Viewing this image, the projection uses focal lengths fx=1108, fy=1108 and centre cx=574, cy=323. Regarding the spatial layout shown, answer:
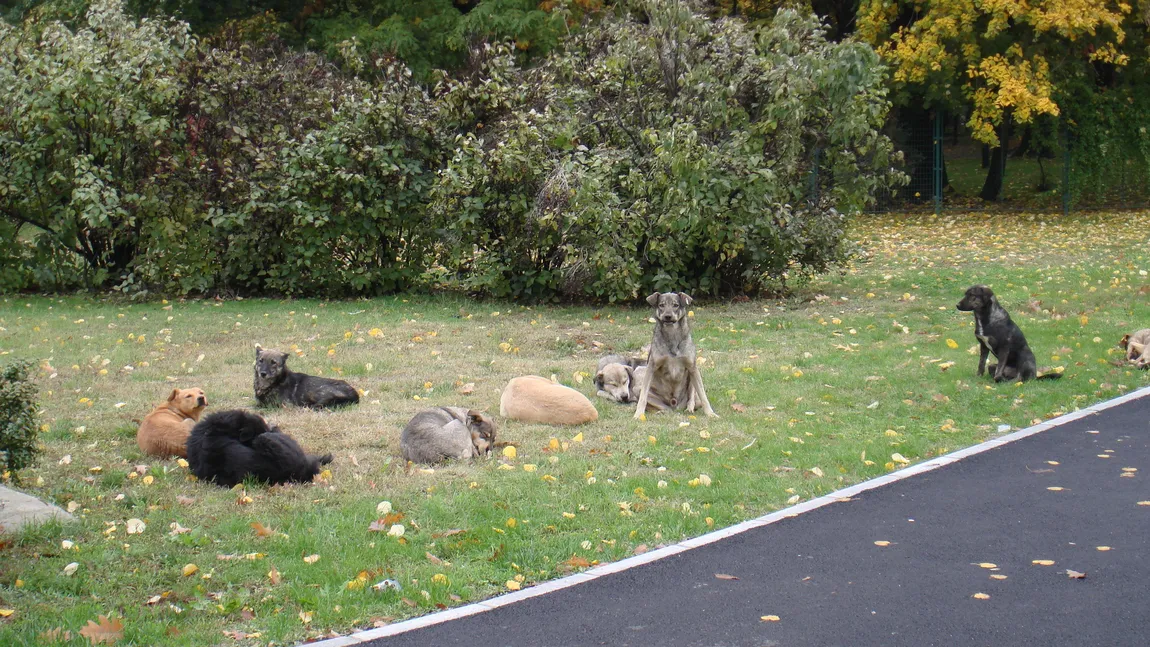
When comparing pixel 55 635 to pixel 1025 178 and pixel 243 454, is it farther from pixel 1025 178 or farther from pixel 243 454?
pixel 1025 178

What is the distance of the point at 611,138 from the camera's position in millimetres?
15820

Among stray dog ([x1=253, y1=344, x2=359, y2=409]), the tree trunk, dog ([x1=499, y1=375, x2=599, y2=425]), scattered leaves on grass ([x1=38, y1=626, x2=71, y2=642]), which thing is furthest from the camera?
the tree trunk

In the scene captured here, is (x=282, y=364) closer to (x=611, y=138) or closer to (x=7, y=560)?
(x=7, y=560)

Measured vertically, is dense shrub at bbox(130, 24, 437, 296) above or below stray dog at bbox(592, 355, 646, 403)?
above

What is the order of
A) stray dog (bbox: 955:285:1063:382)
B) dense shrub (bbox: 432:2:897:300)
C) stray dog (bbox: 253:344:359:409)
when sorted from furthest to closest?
dense shrub (bbox: 432:2:897:300) < stray dog (bbox: 955:285:1063:382) < stray dog (bbox: 253:344:359:409)

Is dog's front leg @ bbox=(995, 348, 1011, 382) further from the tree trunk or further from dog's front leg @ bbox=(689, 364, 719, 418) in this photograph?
the tree trunk

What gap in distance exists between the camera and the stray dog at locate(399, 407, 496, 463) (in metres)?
7.88

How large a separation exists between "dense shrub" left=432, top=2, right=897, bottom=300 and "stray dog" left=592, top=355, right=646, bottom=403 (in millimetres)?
4426

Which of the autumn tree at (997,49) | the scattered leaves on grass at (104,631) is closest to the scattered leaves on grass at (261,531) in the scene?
the scattered leaves on grass at (104,631)

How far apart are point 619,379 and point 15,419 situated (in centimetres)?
516

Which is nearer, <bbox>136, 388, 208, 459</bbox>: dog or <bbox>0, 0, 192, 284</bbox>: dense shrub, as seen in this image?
<bbox>136, 388, 208, 459</bbox>: dog

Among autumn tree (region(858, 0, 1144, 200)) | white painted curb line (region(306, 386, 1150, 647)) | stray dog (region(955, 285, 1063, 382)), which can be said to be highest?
autumn tree (region(858, 0, 1144, 200))

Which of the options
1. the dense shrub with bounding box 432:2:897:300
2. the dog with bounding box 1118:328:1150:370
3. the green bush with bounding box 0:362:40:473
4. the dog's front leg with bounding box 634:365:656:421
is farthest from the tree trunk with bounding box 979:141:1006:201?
the green bush with bounding box 0:362:40:473

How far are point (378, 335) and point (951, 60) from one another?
20.6 metres
